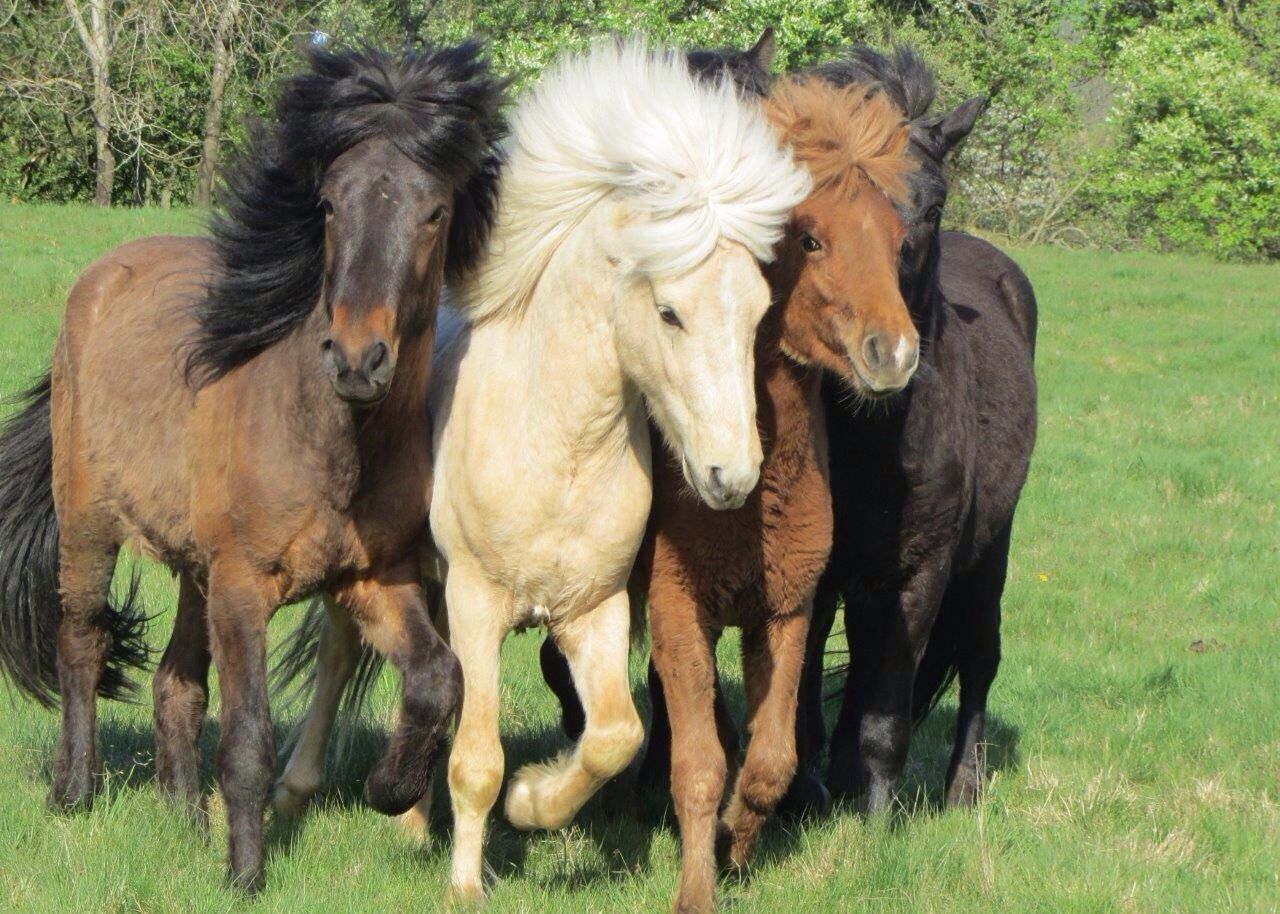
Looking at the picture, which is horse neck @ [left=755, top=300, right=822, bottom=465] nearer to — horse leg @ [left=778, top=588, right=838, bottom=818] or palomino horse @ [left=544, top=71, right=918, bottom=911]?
palomino horse @ [left=544, top=71, right=918, bottom=911]

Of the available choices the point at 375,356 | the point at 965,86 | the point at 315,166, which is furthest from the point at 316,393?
the point at 965,86

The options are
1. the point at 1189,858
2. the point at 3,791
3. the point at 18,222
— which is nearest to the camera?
the point at 1189,858

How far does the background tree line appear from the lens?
2545 centimetres

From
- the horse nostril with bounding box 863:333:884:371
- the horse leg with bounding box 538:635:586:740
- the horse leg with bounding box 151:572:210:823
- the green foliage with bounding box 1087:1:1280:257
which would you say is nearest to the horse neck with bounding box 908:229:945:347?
the horse nostril with bounding box 863:333:884:371

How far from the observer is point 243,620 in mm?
4387

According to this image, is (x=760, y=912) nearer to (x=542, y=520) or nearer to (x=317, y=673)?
(x=542, y=520)

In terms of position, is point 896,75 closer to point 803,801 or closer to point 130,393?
point 803,801

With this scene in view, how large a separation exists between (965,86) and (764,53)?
87.4 feet

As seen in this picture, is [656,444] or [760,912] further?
[656,444]

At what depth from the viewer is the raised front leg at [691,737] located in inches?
167

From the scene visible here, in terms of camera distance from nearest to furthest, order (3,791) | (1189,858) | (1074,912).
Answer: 1. (1074,912)
2. (1189,858)
3. (3,791)

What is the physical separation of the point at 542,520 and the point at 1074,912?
1.84 meters

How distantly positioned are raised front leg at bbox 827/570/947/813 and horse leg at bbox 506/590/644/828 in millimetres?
1121

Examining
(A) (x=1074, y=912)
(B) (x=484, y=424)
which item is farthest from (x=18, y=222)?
(A) (x=1074, y=912)
